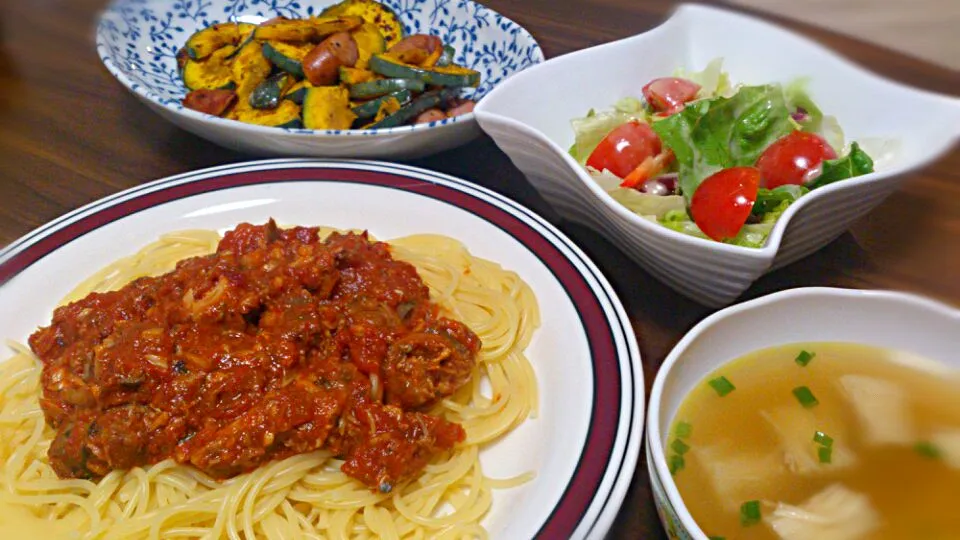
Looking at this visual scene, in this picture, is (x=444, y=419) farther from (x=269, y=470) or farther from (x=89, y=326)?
(x=89, y=326)

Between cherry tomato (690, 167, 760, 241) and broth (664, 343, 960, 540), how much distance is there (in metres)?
0.73

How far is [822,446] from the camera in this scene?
191 centimetres

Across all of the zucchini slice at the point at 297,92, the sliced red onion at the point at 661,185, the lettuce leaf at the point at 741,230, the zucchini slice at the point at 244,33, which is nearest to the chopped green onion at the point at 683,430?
the lettuce leaf at the point at 741,230

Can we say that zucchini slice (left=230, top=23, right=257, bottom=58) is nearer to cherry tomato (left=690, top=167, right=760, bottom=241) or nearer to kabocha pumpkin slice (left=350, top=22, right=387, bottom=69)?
kabocha pumpkin slice (left=350, top=22, right=387, bottom=69)

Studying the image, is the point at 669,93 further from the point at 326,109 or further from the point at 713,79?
the point at 326,109

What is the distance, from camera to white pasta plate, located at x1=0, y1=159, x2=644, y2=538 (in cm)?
217

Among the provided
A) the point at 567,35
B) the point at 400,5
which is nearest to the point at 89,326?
the point at 400,5

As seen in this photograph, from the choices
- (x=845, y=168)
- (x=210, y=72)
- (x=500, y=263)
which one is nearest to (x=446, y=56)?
(x=210, y=72)

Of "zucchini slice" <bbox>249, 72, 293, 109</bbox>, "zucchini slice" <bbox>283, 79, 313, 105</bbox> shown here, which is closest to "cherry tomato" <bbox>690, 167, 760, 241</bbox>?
"zucchini slice" <bbox>283, 79, 313, 105</bbox>

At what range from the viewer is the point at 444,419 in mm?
2627

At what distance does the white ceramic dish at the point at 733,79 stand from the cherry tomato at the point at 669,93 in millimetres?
161

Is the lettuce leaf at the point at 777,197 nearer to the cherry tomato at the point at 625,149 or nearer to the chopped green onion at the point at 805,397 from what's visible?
the cherry tomato at the point at 625,149

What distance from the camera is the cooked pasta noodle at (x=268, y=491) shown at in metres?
2.33

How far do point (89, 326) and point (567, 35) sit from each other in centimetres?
340
